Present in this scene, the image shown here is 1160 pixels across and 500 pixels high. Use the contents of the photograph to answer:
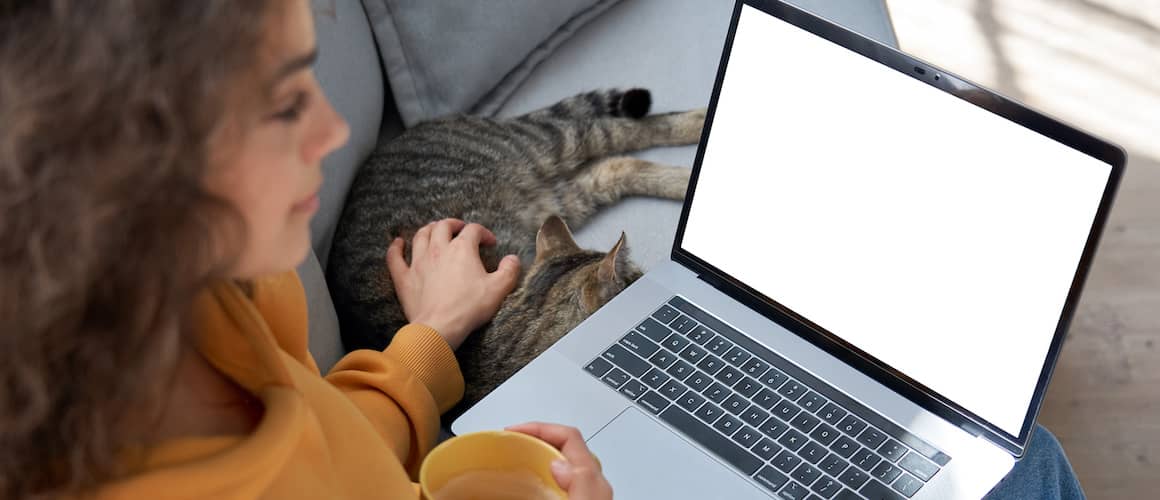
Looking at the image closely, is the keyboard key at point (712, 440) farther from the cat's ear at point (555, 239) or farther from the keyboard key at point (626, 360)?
the cat's ear at point (555, 239)

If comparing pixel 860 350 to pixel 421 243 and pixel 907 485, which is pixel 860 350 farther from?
pixel 421 243

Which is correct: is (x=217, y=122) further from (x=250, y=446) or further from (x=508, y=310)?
(x=508, y=310)

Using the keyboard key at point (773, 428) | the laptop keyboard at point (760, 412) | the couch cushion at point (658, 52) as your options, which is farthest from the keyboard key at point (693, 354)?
the couch cushion at point (658, 52)

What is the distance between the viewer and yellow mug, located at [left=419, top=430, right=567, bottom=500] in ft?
2.36

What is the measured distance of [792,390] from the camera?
1072 millimetres

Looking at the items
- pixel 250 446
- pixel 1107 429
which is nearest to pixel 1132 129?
pixel 1107 429

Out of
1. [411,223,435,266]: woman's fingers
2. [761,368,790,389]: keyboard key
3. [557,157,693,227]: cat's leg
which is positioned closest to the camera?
[761,368,790,389]: keyboard key

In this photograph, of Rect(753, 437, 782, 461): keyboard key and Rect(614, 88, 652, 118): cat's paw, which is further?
Rect(614, 88, 652, 118): cat's paw

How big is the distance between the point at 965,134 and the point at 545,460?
50cm

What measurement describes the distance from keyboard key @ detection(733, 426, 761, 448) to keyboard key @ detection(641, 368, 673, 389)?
0.32ft

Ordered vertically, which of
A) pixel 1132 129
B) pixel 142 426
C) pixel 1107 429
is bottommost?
pixel 1107 429

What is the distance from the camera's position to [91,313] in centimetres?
49

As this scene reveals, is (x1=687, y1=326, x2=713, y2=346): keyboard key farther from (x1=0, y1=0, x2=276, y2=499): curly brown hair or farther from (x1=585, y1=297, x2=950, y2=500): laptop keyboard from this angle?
(x1=0, y1=0, x2=276, y2=499): curly brown hair

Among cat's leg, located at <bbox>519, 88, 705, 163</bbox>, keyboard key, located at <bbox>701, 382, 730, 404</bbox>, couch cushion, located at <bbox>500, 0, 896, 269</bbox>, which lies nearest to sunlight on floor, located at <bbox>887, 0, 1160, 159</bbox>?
couch cushion, located at <bbox>500, 0, 896, 269</bbox>
